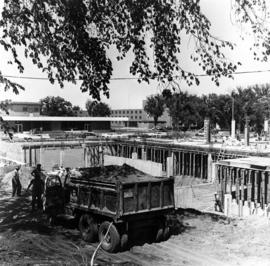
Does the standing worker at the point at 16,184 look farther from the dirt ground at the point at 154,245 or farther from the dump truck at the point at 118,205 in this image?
the dump truck at the point at 118,205

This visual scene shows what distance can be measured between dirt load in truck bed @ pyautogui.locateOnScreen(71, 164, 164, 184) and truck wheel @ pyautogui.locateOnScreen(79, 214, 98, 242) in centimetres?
117

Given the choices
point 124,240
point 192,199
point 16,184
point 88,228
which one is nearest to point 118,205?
point 124,240

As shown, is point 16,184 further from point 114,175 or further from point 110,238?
point 110,238

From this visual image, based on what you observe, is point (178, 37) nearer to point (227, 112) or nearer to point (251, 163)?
point (251, 163)

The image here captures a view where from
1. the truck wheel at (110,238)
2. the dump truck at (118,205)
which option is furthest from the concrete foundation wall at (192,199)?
the truck wheel at (110,238)

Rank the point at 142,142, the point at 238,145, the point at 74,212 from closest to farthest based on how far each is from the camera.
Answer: the point at 74,212 < the point at 238,145 < the point at 142,142

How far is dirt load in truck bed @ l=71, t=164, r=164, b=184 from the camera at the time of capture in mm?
11560

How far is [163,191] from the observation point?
37.8 ft

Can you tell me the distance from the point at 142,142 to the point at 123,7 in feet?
135

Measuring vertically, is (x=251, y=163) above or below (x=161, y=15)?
below

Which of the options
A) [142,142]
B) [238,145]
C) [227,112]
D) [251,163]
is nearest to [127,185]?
[251,163]

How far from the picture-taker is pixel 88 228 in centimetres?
1181

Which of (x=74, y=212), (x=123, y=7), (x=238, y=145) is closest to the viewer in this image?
(x=123, y=7)

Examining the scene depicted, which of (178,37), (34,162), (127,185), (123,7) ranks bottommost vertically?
(34,162)
